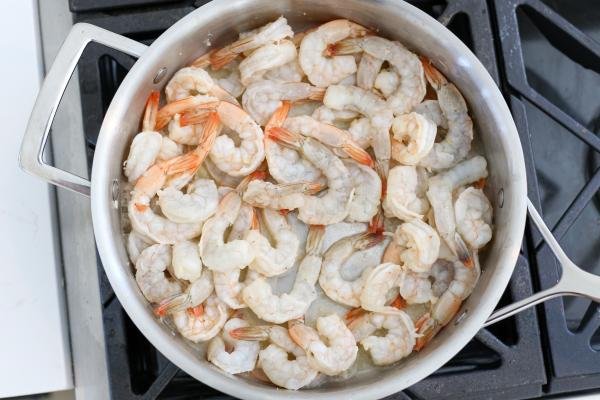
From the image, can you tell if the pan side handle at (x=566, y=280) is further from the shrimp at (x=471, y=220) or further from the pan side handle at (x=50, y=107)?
the pan side handle at (x=50, y=107)

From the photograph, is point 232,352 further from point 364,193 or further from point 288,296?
point 364,193

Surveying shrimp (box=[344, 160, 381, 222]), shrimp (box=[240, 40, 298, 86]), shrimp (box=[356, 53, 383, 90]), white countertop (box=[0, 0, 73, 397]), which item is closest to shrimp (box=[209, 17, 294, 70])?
shrimp (box=[240, 40, 298, 86])

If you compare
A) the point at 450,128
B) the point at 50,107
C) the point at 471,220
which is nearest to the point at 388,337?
the point at 471,220

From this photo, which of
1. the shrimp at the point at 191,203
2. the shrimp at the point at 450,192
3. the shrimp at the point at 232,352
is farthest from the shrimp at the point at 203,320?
the shrimp at the point at 450,192

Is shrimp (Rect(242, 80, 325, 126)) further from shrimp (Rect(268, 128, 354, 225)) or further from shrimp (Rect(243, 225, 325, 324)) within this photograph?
shrimp (Rect(243, 225, 325, 324))

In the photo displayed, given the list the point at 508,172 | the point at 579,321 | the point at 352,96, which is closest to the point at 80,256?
the point at 352,96
